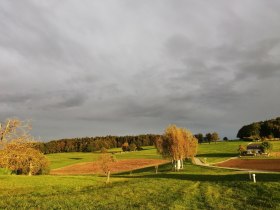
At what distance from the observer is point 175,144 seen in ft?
274

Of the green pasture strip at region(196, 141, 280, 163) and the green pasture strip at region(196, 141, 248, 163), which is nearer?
the green pasture strip at region(196, 141, 280, 163)

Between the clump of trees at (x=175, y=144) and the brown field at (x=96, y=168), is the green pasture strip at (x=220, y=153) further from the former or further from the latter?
the clump of trees at (x=175, y=144)

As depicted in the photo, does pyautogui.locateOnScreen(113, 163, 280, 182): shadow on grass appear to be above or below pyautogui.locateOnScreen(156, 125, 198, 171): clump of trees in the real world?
below

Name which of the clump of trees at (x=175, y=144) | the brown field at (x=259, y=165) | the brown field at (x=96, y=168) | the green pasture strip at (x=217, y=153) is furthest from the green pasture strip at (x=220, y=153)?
the clump of trees at (x=175, y=144)

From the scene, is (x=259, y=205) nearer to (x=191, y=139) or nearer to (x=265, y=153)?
(x=191, y=139)

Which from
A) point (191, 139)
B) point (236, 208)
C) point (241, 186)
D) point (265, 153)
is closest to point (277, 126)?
point (265, 153)

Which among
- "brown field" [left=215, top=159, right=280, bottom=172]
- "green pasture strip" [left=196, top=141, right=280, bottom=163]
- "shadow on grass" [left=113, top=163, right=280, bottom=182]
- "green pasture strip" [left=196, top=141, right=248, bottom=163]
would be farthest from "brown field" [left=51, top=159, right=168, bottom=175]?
"shadow on grass" [left=113, top=163, right=280, bottom=182]

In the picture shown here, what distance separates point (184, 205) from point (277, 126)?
191331mm

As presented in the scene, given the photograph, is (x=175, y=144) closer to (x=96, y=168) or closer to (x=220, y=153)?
(x=96, y=168)

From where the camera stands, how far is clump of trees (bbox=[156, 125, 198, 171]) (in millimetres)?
83500

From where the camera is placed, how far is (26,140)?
3269 centimetres

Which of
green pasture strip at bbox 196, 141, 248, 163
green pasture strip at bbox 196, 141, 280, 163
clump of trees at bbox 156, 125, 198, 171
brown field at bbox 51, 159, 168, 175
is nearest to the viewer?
clump of trees at bbox 156, 125, 198, 171

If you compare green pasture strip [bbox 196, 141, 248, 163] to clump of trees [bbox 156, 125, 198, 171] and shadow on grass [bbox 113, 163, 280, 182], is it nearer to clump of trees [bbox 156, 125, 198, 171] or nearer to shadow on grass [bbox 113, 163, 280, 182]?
clump of trees [bbox 156, 125, 198, 171]

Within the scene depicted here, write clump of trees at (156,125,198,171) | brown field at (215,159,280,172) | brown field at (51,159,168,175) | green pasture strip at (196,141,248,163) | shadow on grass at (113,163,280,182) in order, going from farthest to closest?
green pasture strip at (196,141,248,163) < brown field at (51,159,168,175) < clump of trees at (156,125,198,171) < brown field at (215,159,280,172) < shadow on grass at (113,163,280,182)
